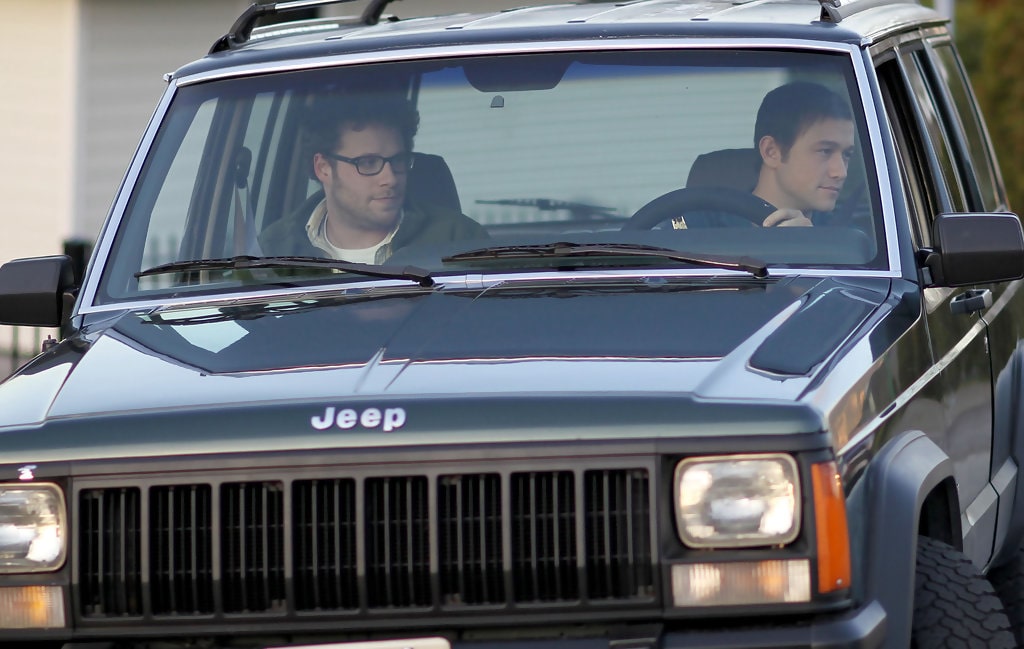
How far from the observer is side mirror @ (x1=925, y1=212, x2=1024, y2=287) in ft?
14.9

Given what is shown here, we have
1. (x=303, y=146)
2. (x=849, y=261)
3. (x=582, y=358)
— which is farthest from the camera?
(x=303, y=146)

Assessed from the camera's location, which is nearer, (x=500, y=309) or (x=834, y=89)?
(x=500, y=309)

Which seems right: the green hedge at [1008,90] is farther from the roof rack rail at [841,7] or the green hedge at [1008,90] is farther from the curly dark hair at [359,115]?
the curly dark hair at [359,115]

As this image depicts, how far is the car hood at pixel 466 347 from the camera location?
144 inches

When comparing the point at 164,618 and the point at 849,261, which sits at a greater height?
the point at 849,261

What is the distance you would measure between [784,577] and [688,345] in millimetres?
583

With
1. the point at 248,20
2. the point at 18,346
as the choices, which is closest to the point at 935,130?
the point at 248,20

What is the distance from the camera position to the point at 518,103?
197 inches

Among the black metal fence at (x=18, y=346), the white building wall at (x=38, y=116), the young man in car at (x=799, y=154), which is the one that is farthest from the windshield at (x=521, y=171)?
the white building wall at (x=38, y=116)

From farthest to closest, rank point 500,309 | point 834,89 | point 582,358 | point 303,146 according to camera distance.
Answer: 1. point 303,146
2. point 834,89
3. point 500,309
4. point 582,358

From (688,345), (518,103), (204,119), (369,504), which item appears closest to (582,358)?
(688,345)

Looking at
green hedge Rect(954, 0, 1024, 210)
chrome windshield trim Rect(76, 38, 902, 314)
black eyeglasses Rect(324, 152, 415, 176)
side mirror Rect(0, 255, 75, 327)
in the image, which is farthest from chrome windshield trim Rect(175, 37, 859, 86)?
green hedge Rect(954, 0, 1024, 210)

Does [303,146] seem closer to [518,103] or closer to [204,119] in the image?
[204,119]

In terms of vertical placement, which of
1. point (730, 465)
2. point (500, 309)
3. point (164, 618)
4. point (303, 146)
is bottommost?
point (164, 618)
